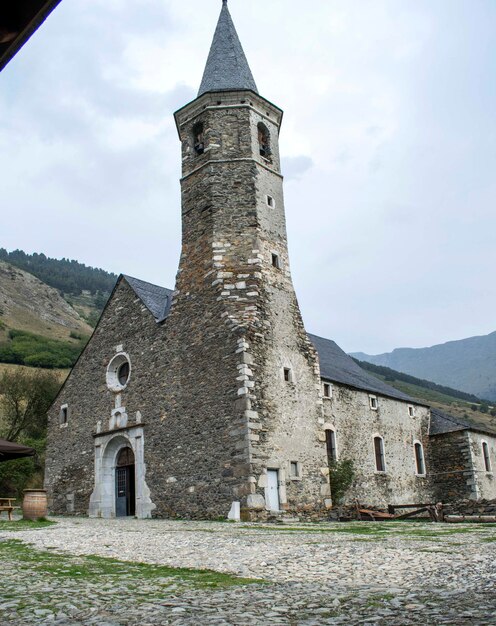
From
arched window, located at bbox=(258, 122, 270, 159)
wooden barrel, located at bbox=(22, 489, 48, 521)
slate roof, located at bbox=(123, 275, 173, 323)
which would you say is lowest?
wooden barrel, located at bbox=(22, 489, 48, 521)

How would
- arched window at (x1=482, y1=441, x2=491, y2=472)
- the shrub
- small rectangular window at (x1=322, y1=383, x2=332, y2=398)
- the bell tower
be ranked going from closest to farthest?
the bell tower → small rectangular window at (x1=322, y1=383, x2=332, y2=398) → arched window at (x1=482, y1=441, x2=491, y2=472) → the shrub

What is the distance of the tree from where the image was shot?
41281 mm

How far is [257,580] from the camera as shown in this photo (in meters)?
5.95

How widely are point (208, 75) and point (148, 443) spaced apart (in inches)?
563

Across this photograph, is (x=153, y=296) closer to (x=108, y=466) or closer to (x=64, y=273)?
(x=108, y=466)

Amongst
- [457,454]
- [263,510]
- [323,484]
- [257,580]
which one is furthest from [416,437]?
[257,580]

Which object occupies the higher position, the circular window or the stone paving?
the circular window

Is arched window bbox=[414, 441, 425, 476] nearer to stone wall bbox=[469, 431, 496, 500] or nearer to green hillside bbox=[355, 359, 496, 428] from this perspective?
stone wall bbox=[469, 431, 496, 500]

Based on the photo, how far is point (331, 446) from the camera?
910 inches

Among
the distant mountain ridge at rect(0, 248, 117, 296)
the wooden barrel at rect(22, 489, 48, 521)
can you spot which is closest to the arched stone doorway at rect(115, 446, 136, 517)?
the wooden barrel at rect(22, 489, 48, 521)

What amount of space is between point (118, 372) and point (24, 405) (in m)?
23.1

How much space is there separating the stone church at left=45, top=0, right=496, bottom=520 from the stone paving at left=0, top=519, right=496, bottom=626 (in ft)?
28.6

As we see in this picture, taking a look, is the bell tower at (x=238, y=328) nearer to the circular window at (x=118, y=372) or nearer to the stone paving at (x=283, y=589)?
the circular window at (x=118, y=372)

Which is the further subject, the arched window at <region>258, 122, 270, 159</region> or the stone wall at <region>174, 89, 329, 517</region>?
the arched window at <region>258, 122, 270, 159</region>
